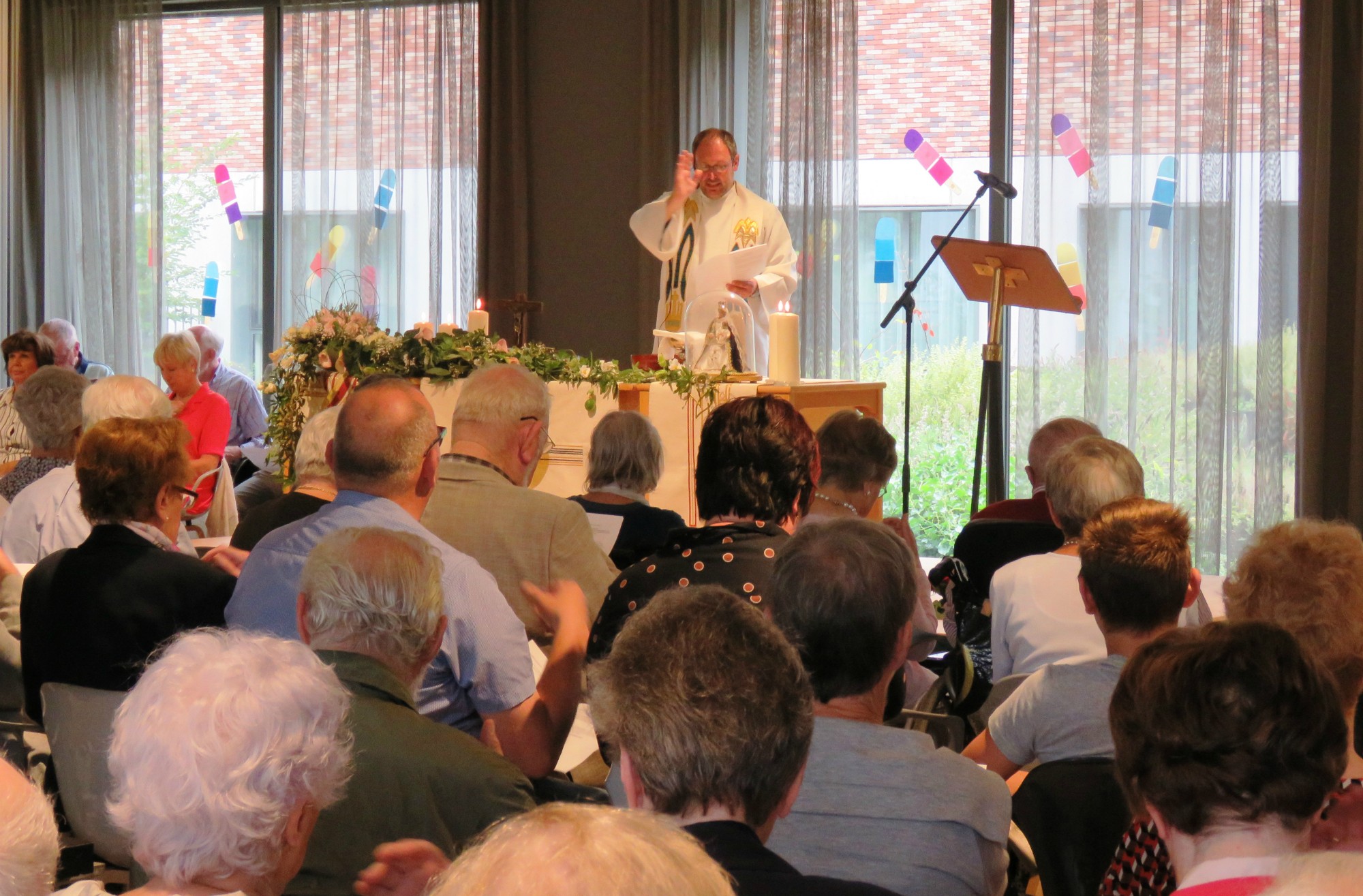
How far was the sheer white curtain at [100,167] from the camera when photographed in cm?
916

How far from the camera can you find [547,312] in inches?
337

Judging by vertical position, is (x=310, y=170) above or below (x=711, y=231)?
above

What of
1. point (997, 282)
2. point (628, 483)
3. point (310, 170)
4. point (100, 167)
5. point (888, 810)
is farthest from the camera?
point (100, 167)

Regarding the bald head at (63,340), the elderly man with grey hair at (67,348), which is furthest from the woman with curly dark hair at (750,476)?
the bald head at (63,340)

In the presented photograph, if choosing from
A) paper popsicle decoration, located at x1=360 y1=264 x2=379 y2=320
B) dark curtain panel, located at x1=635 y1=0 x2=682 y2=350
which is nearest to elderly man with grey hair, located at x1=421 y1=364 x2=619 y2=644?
dark curtain panel, located at x1=635 y1=0 x2=682 y2=350

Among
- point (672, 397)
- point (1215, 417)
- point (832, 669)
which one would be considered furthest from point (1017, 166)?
point (832, 669)

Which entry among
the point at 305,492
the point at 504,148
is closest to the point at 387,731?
the point at 305,492

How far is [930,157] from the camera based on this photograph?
7.99 meters

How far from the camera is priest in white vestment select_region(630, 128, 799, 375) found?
6141 millimetres

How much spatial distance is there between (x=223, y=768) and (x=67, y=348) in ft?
24.8

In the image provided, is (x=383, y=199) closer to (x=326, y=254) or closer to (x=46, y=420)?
(x=326, y=254)

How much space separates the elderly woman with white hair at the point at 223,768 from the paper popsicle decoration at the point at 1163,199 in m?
6.91

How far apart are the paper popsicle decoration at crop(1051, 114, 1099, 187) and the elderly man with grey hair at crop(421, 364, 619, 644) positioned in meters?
5.34

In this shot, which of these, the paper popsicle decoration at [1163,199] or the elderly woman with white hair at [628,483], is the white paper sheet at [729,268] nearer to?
the elderly woman with white hair at [628,483]
